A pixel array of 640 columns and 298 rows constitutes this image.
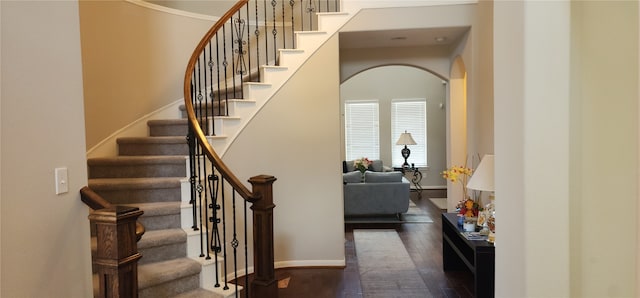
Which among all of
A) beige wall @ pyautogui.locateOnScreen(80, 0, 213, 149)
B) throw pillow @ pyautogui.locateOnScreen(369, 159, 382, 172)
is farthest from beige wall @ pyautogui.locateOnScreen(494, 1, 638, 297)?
throw pillow @ pyautogui.locateOnScreen(369, 159, 382, 172)

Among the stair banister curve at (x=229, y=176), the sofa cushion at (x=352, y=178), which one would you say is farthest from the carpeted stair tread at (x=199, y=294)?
the sofa cushion at (x=352, y=178)

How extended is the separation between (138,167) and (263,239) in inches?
56.3

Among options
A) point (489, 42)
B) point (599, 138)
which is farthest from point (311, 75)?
point (599, 138)

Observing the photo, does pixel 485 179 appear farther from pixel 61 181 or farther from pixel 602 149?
pixel 61 181

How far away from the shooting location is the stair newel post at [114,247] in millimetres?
1441

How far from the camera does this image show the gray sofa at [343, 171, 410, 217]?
5.84m

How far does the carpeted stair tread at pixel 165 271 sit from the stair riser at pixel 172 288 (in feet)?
0.11

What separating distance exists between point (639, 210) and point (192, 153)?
2.79m

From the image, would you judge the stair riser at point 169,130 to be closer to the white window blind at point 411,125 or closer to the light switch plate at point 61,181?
the light switch plate at point 61,181

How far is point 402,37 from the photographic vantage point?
4461 mm

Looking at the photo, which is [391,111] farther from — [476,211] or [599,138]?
[599,138]

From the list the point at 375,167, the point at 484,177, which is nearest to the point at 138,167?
the point at 484,177

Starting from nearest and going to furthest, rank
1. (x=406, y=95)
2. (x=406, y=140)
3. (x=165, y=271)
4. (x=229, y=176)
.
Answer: (x=165, y=271) < (x=229, y=176) < (x=406, y=140) < (x=406, y=95)

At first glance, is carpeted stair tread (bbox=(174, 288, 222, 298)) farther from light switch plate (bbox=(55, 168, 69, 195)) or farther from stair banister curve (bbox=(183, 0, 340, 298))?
light switch plate (bbox=(55, 168, 69, 195))
